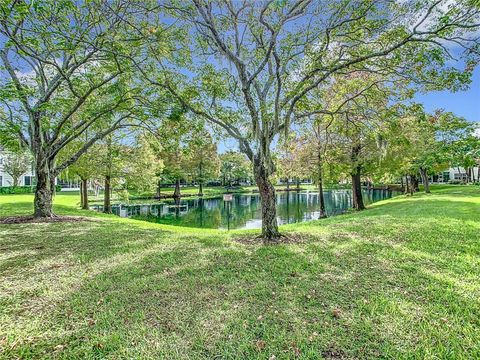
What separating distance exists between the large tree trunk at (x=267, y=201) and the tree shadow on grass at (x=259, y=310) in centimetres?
150

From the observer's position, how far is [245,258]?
16.8 feet

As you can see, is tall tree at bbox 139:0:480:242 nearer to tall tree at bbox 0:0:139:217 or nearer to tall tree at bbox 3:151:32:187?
tall tree at bbox 0:0:139:217

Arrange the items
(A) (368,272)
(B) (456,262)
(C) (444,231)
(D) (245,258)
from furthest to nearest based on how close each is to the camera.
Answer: (C) (444,231), (D) (245,258), (B) (456,262), (A) (368,272)

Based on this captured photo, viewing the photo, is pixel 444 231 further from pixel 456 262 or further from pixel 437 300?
pixel 437 300

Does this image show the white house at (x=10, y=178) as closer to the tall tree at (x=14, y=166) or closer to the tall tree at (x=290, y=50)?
the tall tree at (x=14, y=166)

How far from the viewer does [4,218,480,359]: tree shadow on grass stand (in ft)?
8.48

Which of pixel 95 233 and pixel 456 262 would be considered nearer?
pixel 456 262

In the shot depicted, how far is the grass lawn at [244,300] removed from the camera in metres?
2.60

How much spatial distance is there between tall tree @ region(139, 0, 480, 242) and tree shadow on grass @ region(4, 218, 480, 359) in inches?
96.9

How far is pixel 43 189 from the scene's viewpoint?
32.2 feet

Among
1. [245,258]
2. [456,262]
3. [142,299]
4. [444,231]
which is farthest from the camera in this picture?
[444,231]

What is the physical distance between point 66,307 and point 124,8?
7.02 metres

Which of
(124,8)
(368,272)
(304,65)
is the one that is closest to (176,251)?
(368,272)

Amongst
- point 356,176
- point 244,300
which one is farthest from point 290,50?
point 356,176
